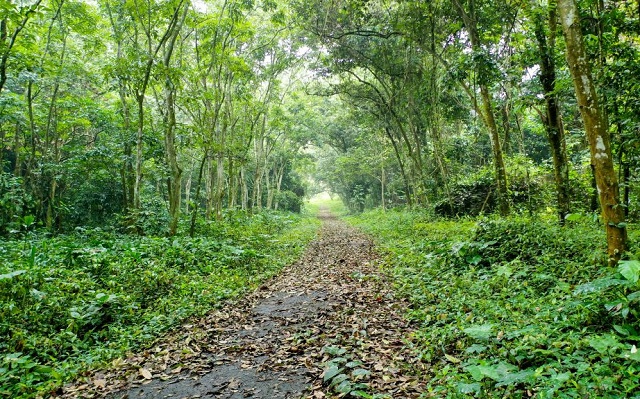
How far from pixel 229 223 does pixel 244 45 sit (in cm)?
1032

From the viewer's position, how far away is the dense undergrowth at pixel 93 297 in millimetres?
4895

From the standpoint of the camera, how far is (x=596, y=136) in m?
5.17

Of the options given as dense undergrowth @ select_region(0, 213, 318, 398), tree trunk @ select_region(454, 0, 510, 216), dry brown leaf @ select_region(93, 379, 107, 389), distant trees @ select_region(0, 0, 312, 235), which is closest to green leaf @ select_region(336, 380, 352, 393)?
dry brown leaf @ select_region(93, 379, 107, 389)

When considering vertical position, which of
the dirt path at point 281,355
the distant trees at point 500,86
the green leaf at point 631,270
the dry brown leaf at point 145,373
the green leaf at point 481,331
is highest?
the distant trees at point 500,86

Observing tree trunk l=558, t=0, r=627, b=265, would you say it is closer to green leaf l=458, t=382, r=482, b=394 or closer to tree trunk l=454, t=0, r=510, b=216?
green leaf l=458, t=382, r=482, b=394

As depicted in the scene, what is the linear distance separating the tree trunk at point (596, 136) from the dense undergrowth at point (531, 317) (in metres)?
0.65

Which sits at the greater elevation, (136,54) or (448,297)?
(136,54)

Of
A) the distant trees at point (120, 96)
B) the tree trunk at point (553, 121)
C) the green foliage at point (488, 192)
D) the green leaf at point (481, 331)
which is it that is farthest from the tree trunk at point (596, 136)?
the distant trees at point (120, 96)

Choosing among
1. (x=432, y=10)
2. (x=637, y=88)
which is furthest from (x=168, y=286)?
(x=432, y=10)

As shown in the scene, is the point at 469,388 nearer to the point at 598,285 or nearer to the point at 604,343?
the point at 604,343

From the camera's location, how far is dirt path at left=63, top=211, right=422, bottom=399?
164 inches

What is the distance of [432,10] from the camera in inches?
520

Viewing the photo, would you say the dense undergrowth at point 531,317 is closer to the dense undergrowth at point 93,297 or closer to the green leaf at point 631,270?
the green leaf at point 631,270

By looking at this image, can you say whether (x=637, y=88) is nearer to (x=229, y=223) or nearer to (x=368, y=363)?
(x=368, y=363)
